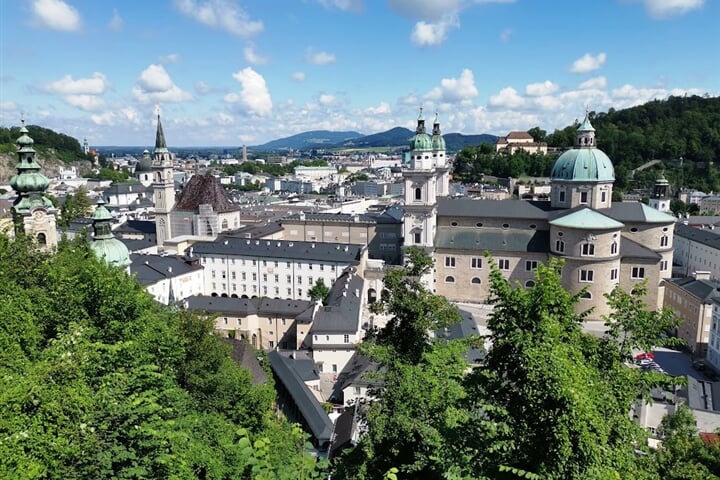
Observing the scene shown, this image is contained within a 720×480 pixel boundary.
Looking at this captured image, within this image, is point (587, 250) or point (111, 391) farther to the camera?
point (587, 250)

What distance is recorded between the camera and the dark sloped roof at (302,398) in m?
27.6

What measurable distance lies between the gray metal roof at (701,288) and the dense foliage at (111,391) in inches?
1364

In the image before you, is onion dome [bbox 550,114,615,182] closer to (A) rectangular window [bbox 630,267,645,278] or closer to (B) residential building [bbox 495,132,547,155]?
(A) rectangular window [bbox 630,267,645,278]

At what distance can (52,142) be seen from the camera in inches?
6890

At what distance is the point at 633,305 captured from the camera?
35.9 ft

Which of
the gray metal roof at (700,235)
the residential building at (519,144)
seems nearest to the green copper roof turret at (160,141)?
the gray metal roof at (700,235)

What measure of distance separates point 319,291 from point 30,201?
945 inches

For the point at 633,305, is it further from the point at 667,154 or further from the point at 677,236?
the point at 667,154

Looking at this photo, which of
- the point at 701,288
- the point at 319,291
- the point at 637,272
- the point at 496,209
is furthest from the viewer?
the point at 496,209

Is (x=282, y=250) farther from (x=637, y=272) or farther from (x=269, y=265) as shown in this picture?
(x=637, y=272)

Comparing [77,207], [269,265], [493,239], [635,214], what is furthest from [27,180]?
[77,207]

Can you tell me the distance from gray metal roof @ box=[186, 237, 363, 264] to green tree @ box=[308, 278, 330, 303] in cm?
252

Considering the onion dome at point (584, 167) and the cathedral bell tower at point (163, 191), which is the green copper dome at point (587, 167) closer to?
the onion dome at point (584, 167)

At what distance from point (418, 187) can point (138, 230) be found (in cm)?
3937
